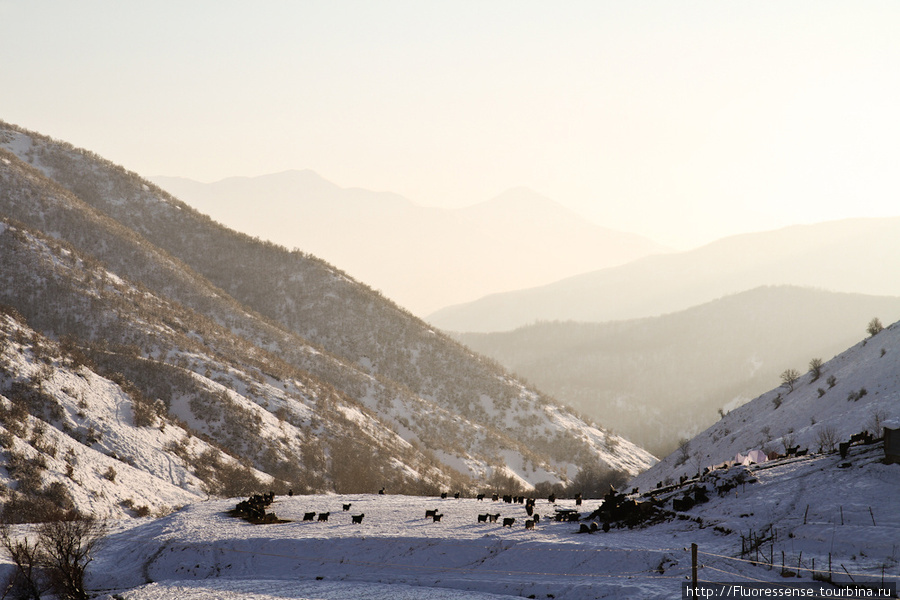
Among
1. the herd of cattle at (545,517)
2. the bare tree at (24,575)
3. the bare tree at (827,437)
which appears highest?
the bare tree at (827,437)

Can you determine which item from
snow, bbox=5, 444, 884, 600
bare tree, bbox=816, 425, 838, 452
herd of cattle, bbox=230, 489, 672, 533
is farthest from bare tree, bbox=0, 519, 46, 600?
bare tree, bbox=816, 425, 838, 452

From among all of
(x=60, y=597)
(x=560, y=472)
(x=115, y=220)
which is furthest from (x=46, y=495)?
(x=115, y=220)

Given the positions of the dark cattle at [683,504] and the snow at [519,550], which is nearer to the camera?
the snow at [519,550]

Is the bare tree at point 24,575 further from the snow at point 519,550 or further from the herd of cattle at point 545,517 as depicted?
the herd of cattle at point 545,517

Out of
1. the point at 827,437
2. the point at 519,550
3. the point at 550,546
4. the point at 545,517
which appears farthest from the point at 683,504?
the point at 827,437

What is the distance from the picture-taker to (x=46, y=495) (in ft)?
146

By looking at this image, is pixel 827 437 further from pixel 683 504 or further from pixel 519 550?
pixel 519 550

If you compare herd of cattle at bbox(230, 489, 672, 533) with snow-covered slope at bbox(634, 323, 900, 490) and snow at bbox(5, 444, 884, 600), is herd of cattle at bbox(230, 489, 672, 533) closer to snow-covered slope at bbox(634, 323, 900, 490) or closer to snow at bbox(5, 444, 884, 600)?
snow at bbox(5, 444, 884, 600)

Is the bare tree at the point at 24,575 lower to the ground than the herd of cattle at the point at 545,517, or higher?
lower

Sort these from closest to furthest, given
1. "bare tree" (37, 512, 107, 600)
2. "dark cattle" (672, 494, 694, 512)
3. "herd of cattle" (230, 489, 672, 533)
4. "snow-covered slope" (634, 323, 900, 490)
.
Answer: "bare tree" (37, 512, 107, 600)
"dark cattle" (672, 494, 694, 512)
"herd of cattle" (230, 489, 672, 533)
"snow-covered slope" (634, 323, 900, 490)

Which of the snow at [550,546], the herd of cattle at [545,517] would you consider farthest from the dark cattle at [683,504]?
the herd of cattle at [545,517]

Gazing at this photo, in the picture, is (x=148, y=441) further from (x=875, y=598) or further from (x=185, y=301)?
(x=875, y=598)

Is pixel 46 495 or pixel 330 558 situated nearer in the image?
pixel 330 558

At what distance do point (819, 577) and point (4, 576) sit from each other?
38165 millimetres
